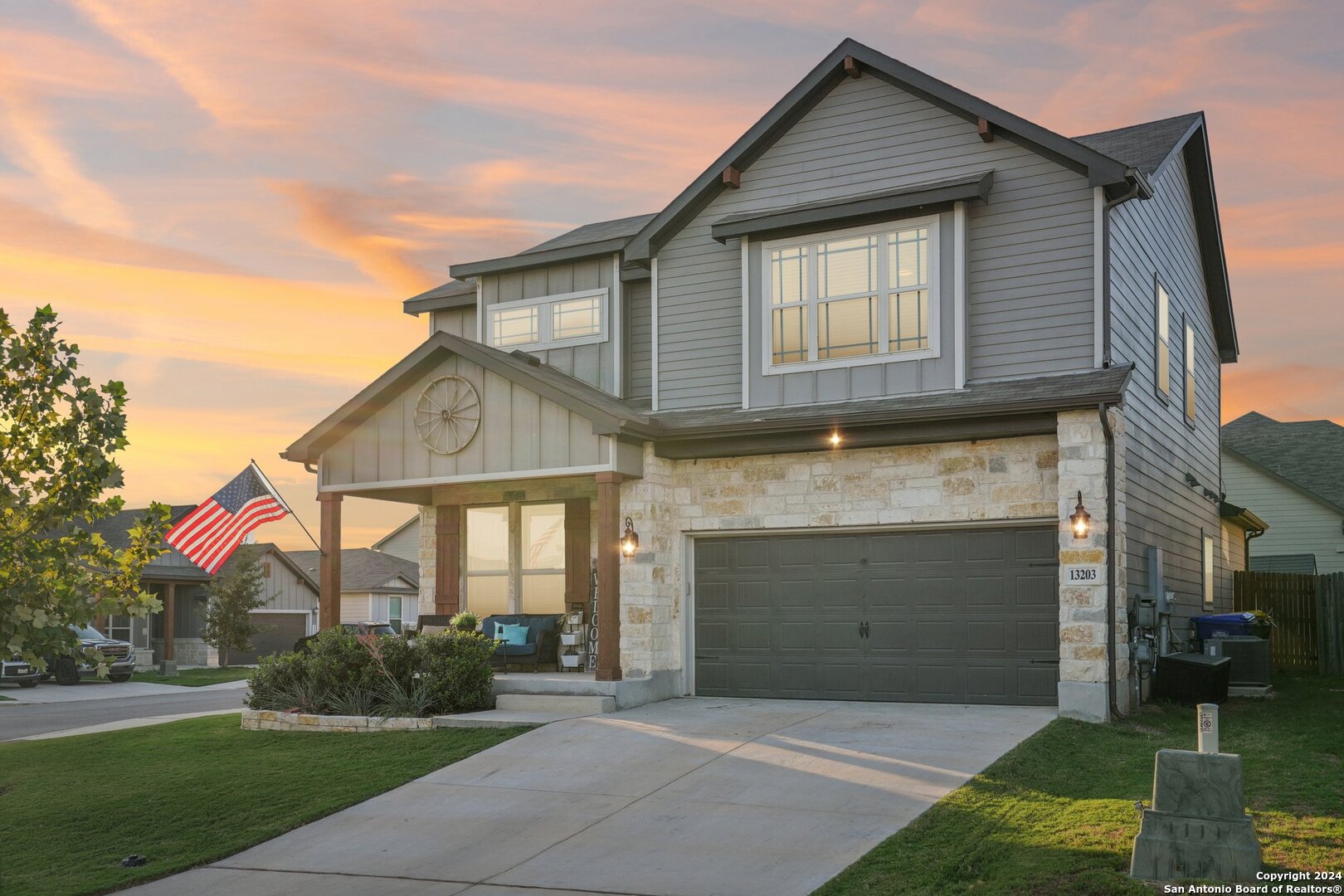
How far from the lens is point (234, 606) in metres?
36.3

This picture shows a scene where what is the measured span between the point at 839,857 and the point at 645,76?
11.0 metres

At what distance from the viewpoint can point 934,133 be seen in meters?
15.7

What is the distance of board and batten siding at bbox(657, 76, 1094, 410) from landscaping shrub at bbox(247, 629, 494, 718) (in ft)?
15.0

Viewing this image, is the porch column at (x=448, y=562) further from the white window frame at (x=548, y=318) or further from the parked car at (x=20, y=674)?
the parked car at (x=20, y=674)

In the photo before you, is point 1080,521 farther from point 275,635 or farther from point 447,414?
point 275,635

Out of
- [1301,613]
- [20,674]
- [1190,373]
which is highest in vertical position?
[1190,373]

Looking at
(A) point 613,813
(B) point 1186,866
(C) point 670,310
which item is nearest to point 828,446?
(C) point 670,310

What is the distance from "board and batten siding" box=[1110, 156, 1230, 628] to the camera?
50.2 feet

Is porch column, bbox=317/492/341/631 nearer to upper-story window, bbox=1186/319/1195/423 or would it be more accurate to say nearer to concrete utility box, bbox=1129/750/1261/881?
concrete utility box, bbox=1129/750/1261/881

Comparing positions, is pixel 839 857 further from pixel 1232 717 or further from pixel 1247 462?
pixel 1247 462

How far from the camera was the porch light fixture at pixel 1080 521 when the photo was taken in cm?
1343

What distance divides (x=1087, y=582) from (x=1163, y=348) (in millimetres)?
5835

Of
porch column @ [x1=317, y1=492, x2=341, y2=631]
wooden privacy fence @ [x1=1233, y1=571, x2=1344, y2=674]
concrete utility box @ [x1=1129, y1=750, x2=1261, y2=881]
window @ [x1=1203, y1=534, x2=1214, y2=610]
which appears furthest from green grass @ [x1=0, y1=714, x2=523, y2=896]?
wooden privacy fence @ [x1=1233, y1=571, x2=1344, y2=674]

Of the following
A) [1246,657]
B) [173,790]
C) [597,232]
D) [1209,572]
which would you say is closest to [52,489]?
[173,790]
